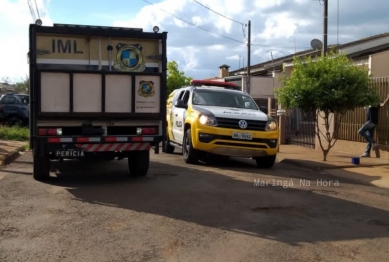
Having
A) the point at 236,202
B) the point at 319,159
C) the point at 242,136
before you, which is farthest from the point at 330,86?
the point at 236,202

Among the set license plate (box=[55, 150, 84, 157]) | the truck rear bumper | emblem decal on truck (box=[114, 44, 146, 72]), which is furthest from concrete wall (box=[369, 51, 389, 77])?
license plate (box=[55, 150, 84, 157])

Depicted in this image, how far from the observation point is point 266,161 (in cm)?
1209

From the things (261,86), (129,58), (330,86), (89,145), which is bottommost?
(89,145)

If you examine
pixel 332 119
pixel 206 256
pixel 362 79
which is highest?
pixel 362 79

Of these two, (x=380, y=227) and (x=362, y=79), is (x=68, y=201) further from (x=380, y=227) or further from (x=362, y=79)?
(x=362, y=79)

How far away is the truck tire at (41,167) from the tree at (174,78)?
119 ft

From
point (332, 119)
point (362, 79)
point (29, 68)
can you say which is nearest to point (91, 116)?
point (29, 68)

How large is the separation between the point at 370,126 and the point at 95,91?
7991mm

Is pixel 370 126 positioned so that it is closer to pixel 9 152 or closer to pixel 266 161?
pixel 266 161

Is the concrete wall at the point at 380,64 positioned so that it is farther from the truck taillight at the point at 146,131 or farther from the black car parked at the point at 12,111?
the black car parked at the point at 12,111

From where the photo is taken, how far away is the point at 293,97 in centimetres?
1294

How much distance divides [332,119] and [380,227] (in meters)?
10.2

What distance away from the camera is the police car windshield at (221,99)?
41.9ft

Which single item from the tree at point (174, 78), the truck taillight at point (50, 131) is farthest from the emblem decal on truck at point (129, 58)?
the tree at point (174, 78)
